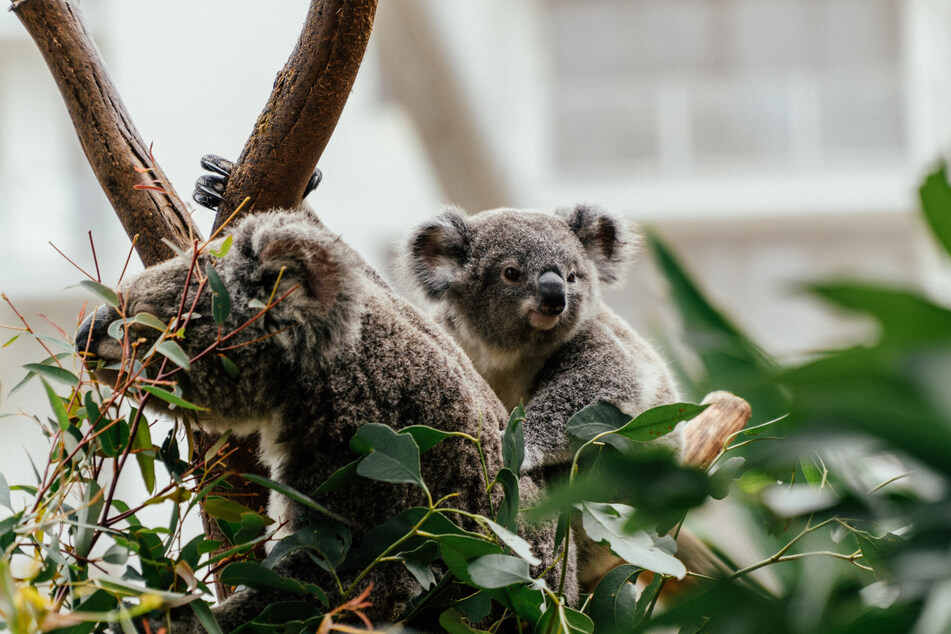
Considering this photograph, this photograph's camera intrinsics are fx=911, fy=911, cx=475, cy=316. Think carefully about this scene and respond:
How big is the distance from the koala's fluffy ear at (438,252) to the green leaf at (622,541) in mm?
1115

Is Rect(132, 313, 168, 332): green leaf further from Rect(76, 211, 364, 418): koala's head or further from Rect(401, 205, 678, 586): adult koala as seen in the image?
Rect(401, 205, 678, 586): adult koala

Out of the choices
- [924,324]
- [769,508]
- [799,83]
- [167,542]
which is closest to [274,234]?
[167,542]

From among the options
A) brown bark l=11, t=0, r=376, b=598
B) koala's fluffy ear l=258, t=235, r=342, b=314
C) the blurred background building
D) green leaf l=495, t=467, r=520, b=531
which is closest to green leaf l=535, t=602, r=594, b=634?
green leaf l=495, t=467, r=520, b=531

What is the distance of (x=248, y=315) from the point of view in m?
1.15

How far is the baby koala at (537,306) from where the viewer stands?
1910mm

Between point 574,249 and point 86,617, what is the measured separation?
61.4 inches

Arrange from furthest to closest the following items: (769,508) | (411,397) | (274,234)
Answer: (411,397)
(274,234)
(769,508)

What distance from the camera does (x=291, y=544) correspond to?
1.07m

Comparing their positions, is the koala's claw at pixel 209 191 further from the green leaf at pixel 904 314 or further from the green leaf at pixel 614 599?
the green leaf at pixel 904 314

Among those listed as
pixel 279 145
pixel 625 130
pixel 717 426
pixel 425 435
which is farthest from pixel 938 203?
pixel 625 130

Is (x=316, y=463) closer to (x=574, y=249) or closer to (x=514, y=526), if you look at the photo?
(x=514, y=526)

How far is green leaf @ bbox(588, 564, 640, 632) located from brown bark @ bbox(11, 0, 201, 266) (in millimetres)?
896

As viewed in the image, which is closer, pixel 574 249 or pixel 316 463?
pixel 316 463

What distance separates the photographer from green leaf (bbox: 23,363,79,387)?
1040 millimetres
